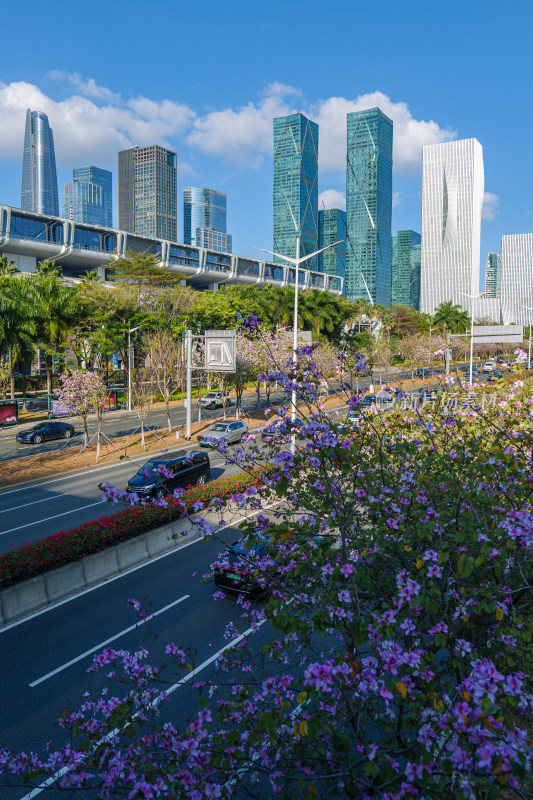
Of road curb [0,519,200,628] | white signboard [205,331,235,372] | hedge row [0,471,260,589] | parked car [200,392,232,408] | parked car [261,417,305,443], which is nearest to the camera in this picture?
parked car [261,417,305,443]

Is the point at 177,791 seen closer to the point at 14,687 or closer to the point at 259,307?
the point at 14,687

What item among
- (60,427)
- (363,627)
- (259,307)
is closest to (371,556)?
(363,627)

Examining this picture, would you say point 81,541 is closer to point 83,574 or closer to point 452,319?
point 83,574

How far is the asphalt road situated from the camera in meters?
8.84

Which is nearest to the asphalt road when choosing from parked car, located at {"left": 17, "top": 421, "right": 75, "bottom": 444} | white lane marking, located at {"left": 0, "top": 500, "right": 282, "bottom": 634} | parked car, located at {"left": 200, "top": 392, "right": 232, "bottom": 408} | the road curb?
white lane marking, located at {"left": 0, "top": 500, "right": 282, "bottom": 634}

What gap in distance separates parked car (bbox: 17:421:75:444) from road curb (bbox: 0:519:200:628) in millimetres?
22031

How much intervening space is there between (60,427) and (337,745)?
→ 3727cm

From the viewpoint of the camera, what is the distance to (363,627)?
14.4 feet

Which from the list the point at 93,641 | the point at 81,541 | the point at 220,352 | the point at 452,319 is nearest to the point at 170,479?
the point at 81,541

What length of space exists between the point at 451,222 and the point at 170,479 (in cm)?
17943

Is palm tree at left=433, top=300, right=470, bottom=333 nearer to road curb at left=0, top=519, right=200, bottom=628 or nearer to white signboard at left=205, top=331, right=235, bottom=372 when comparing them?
white signboard at left=205, top=331, right=235, bottom=372

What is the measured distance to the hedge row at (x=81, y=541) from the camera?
13023 millimetres

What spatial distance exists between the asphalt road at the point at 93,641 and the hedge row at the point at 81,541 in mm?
1006

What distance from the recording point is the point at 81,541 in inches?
577
